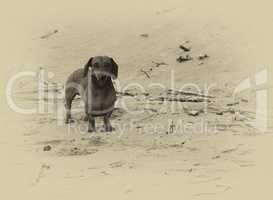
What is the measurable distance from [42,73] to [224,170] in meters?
10.1

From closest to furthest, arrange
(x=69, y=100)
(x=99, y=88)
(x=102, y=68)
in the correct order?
(x=102, y=68) < (x=99, y=88) < (x=69, y=100)

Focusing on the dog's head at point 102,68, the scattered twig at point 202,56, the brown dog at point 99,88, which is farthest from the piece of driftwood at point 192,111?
the scattered twig at point 202,56

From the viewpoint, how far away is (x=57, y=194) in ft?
25.1

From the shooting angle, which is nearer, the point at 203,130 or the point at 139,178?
the point at 139,178

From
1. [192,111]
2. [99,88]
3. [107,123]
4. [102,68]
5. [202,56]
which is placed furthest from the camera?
[202,56]

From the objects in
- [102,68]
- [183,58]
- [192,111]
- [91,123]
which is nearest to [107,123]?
[91,123]

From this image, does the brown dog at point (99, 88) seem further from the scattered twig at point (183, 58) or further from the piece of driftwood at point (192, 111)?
the scattered twig at point (183, 58)

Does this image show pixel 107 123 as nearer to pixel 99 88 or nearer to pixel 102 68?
pixel 99 88

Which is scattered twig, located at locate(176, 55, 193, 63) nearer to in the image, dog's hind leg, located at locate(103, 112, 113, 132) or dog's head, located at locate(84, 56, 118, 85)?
dog's hind leg, located at locate(103, 112, 113, 132)

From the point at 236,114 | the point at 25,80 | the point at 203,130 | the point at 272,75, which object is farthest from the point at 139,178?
the point at 25,80

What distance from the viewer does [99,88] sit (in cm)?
1089

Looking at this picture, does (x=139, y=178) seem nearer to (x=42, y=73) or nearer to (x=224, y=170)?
(x=224, y=170)

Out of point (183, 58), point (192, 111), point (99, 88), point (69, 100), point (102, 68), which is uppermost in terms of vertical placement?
point (183, 58)

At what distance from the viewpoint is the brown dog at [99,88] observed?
1049cm
